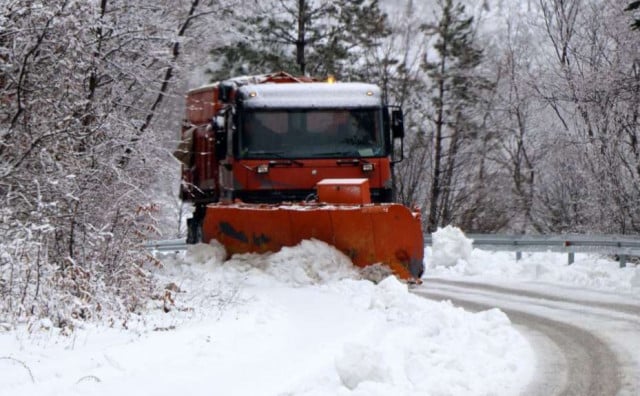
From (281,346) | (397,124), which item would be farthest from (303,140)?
(281,346)

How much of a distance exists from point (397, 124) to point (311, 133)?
1359 millimetres

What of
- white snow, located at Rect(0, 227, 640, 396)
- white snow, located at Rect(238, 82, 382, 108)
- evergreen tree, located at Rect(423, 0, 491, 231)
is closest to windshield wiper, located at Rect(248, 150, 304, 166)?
white snow, located at Rect(238, 82, 382, 108)

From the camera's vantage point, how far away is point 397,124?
13.8 m

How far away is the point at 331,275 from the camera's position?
37.7 feet

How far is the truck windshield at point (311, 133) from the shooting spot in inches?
540

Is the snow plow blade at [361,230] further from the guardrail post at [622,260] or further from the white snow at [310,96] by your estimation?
the guardrail post at [622,260]

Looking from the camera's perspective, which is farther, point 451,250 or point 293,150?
point 451,250

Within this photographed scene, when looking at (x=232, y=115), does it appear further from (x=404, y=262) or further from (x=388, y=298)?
(x=388, y=298)

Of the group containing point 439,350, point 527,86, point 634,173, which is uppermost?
point 527,86

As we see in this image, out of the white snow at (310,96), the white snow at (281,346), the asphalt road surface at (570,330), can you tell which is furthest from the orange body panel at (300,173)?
the white snow at (281,346)

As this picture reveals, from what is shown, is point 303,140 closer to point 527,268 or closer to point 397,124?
point 397,124

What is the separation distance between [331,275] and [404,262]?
1.07m

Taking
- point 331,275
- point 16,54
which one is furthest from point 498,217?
point 16,54

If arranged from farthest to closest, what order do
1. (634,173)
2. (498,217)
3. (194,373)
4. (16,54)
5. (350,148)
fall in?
(498,217), (634,173), (350,148), (16,54), (194,373)
